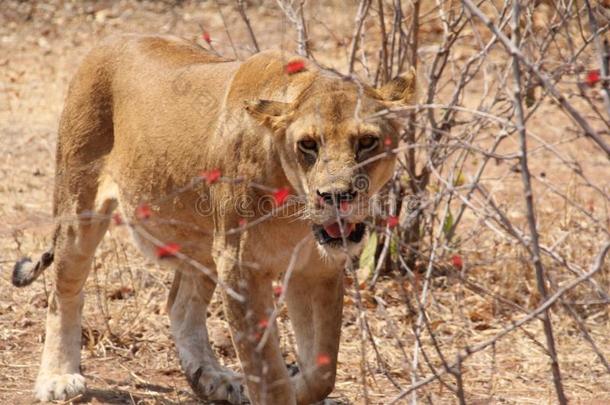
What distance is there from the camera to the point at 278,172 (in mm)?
4020

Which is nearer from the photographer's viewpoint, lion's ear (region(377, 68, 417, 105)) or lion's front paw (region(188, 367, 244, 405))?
lion's ear (region(377, 68, 417, 105))

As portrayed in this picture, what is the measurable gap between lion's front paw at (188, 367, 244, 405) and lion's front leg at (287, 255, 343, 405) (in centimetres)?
49

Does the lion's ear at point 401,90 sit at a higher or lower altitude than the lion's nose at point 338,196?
higher

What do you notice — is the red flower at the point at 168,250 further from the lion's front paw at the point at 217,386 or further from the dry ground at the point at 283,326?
the lion's front paw at the point at 217,386

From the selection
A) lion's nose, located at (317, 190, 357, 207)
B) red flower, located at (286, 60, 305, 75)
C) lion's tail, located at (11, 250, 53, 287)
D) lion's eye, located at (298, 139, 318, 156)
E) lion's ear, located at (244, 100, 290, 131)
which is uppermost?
red flower, located at (286, 60, 305, 75)

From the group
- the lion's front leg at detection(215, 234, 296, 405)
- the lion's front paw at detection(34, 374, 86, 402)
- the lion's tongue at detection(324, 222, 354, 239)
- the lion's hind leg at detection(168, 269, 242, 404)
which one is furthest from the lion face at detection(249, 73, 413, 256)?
the lion's front paw at detection(34, 374, 86, 402)

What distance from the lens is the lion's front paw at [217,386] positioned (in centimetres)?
486

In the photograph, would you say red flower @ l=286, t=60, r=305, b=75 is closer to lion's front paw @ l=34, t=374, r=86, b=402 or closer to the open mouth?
the open mouth

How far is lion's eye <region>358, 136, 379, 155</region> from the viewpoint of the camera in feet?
12.5

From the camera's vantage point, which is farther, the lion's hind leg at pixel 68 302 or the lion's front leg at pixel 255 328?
the lion's hind leg at pixel 68 302

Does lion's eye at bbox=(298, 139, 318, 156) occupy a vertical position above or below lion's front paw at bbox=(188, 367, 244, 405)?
above

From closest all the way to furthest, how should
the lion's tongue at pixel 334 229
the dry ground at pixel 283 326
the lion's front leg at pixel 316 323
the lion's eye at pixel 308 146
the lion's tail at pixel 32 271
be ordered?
the lion's tongue at pixel 334 229 < the lion's eye at pixel 308 146 < the lion's front leg at pixel 316 323 < the dry ground at pixel 283 326 < the lion's tail at pixel 32 271

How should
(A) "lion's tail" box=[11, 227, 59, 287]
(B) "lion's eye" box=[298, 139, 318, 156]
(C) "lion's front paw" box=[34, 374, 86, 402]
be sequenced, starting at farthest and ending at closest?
1. (A) "lion's tail" box=[11, 227, 59, 287]
2. (C) "lion's front paw" box=[34, 374, 86, 402]
3. (B) "lion's eye" box=[298, 139, 318, 156]

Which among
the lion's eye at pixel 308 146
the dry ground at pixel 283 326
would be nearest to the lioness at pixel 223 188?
the lion's eye at pixel 308 146
